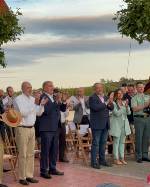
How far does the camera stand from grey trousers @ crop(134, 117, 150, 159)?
49.4 ft

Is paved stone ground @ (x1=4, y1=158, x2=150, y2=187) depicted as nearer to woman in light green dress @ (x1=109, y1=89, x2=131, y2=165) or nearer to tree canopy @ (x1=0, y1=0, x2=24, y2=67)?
woman in light green dress @ (x1=109, y1=89, x2=131, y2=165)

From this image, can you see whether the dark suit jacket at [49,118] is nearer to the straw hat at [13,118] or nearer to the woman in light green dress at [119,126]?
the straw hat at [13,118]

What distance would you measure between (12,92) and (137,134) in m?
3.70

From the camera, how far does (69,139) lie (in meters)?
16.0

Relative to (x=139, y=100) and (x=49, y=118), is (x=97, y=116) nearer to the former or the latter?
(x=139, y=100)

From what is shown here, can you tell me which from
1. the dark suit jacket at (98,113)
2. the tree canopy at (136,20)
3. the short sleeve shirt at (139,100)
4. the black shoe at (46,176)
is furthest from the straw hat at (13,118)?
the tree canopy at (136,20)

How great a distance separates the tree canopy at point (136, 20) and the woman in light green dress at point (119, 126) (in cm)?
507

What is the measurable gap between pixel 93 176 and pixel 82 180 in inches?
20.9

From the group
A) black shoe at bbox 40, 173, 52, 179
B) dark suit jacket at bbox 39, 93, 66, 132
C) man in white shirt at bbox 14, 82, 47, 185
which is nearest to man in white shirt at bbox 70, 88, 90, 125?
dark suit jacket at bbox 39, 93, 66, 132

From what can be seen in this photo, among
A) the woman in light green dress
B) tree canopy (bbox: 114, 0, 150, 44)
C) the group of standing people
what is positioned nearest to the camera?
the group of standing people

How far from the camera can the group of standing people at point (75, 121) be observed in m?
12.0

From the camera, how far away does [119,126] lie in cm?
1480

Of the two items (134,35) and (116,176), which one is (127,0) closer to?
(134,35)

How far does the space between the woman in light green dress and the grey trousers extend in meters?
0.31
